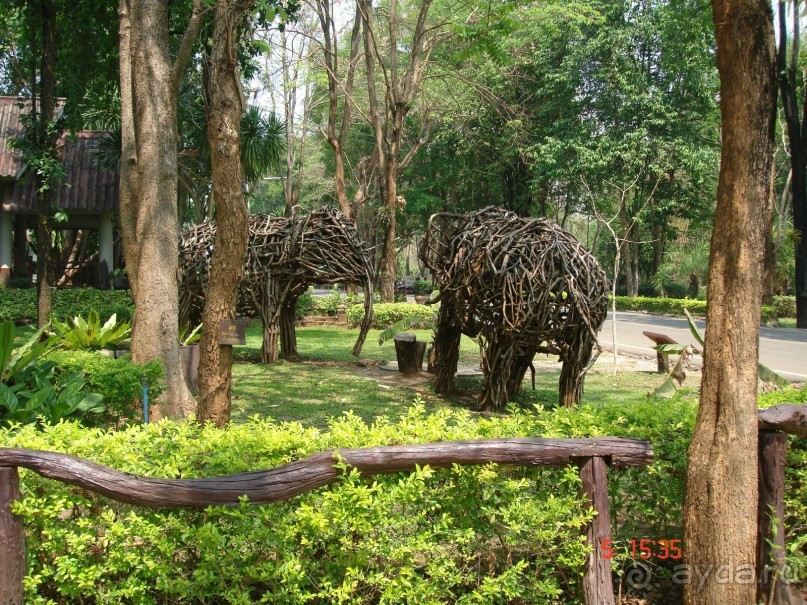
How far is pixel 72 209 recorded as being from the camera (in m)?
19.3

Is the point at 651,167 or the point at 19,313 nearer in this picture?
the point at 19,313

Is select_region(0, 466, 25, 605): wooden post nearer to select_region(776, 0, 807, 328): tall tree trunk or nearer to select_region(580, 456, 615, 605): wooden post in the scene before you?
select_region(580, 456, 615, 605): wooden post

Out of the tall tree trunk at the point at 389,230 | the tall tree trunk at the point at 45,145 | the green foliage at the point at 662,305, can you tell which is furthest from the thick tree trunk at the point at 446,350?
the green foliage at the point at 662,305

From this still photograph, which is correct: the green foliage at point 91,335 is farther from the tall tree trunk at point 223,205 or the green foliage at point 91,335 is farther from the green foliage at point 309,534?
the green foliage at point 309,534

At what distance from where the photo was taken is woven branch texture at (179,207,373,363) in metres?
12.9

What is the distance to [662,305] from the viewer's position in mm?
30891

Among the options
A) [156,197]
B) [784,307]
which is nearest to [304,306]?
[156,197]

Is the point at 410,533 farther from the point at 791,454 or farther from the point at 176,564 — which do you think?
the point at 791,454

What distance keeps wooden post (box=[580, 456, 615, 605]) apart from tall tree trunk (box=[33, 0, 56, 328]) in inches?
467

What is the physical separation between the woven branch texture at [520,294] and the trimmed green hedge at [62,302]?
10.7 metres

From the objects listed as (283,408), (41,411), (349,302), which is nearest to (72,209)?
(349,302)

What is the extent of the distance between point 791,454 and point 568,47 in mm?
29126

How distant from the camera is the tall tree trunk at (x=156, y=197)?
7.19m

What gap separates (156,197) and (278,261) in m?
5.82
